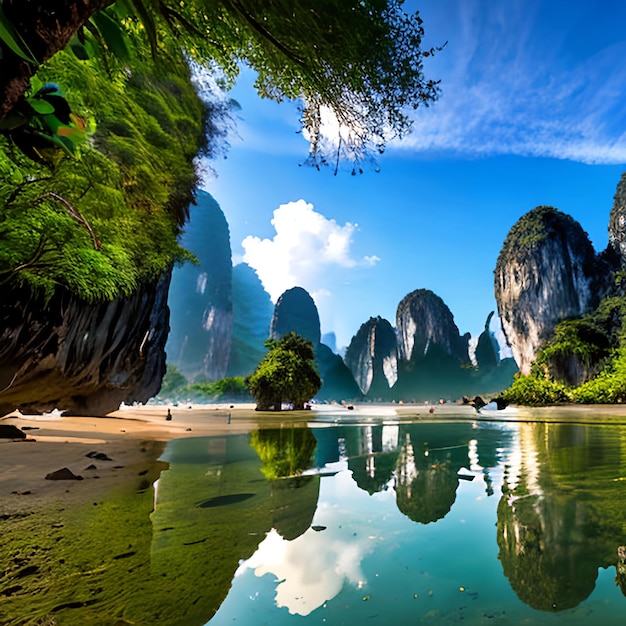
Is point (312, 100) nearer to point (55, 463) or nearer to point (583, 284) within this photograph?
point (55, 463)

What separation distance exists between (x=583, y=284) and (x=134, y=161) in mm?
53138

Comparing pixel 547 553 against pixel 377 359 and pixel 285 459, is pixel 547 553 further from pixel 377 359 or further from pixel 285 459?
pixel 377 359

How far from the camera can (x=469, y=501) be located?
353cm

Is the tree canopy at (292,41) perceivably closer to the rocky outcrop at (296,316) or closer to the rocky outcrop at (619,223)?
the rocky outcrop at (619,223)

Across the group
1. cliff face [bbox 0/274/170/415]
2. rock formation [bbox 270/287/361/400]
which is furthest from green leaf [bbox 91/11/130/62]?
rock formation [bbox 270/287/361/400]

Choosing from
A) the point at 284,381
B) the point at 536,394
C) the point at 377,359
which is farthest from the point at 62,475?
the point at 377,359

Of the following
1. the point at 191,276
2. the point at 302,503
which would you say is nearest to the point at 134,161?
the point at 302,503

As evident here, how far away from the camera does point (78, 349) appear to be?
30.9 feet

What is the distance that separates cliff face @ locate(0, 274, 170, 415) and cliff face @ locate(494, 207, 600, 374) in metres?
49.0

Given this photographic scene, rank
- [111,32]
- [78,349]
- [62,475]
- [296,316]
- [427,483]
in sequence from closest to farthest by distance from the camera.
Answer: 1. [111,32]
2. [427,483]
3. [62,475]
4. [78,349]
5. [296,316]

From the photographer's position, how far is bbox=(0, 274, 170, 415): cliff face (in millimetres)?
6926

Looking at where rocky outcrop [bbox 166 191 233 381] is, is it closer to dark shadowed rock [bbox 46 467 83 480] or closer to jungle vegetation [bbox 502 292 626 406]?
jungle vegetation [bbox 502 292 626 406]

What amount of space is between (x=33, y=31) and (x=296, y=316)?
109454 millimetres

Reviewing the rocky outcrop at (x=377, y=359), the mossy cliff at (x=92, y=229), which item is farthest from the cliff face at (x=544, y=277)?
the rocky outcrop at (x=377, y=359)
